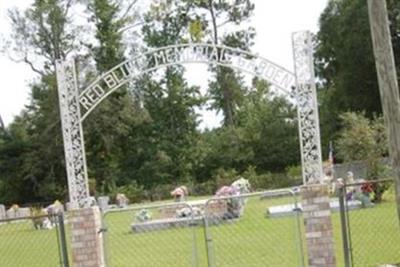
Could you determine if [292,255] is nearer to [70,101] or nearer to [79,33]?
[70,101]

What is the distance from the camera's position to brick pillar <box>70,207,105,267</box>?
32.6ft

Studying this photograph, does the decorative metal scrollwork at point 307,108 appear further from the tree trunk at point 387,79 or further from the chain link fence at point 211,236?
the tree trunk at point 387,79

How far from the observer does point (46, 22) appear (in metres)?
50.3

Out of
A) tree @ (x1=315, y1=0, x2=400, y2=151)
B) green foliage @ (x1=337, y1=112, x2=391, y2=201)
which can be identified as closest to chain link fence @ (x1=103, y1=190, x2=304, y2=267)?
green foliage @ (x1=337, y1=112, x2=391, y2=201)

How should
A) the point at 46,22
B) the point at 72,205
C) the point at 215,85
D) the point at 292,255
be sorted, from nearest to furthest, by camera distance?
the point at 72,205
the point at 292,255
the point at 46,22
the point at 215,85

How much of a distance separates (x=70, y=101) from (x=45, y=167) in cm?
3707

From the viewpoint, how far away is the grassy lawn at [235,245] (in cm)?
1110

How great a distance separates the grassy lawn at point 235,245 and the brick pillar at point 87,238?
26 cm

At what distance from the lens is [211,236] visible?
35.6 ft

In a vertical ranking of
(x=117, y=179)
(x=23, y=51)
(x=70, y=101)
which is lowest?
(x=117, y=179)

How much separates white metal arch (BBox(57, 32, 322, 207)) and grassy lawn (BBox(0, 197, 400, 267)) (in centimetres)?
93

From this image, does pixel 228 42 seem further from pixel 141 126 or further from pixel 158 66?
pixel 158 66

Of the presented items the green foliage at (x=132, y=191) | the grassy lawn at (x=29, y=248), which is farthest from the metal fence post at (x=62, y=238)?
the green foliage at (x=132, y=191)

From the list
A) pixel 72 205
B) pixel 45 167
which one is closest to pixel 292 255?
pixel 72 205
